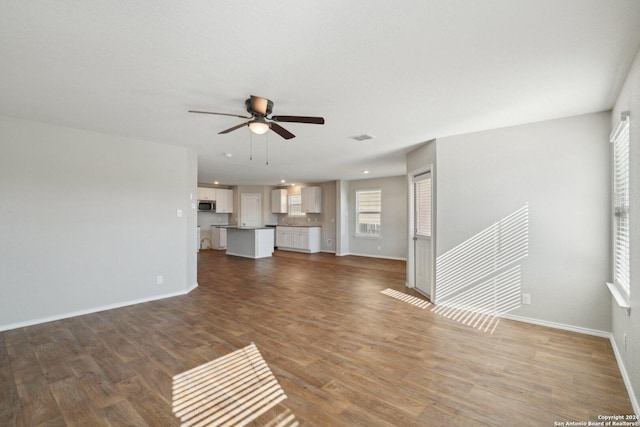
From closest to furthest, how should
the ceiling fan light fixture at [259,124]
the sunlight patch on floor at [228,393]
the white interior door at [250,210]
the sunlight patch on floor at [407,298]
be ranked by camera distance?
the sunlight patch on floor at [228,393] → the ceiling fan light fixture at [259,124] → the sunlight patch on floor at [407,298] → the white interior door at [250,210]

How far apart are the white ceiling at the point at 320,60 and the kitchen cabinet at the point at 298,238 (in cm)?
671

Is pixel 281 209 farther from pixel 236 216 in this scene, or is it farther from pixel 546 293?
pixel 546 293

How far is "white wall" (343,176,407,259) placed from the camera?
8534mm

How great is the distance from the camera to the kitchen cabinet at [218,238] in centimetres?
1102

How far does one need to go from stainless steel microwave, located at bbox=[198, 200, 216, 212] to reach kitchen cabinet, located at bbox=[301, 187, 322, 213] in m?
3.47

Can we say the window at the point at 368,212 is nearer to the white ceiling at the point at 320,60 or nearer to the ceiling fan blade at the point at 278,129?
the white ceiling at the point at 320,60

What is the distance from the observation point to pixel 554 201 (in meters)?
3.49

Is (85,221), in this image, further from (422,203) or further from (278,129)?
(422,203)

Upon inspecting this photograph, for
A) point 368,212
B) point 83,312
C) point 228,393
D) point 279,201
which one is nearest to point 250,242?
point 279,201

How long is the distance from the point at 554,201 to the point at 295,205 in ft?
28.4

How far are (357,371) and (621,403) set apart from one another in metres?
1.87

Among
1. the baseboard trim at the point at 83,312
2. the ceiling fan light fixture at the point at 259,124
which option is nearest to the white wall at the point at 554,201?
the ceiling fan light fixture at the point at 259,124

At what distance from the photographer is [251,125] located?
282cm

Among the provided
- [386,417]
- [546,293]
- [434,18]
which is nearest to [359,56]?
[434,18]
